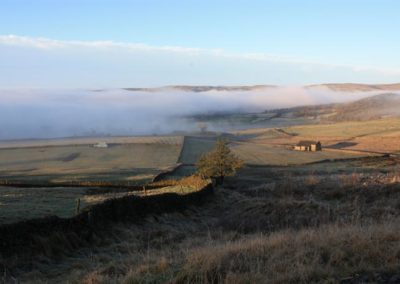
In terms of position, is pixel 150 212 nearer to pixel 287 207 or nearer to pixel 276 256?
pixel 287 207

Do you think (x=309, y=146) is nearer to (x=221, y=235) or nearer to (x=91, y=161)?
(x=91, y=161)

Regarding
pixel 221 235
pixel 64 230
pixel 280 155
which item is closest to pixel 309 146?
pixel 280 155

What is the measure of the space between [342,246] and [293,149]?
10776 centimetres

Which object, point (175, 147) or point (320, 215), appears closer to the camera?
point (320, 215)

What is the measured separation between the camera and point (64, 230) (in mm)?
20875

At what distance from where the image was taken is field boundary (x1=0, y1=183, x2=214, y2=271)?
18.1 meters

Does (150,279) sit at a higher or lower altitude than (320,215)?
higher

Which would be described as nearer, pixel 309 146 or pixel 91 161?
pixel 91 161

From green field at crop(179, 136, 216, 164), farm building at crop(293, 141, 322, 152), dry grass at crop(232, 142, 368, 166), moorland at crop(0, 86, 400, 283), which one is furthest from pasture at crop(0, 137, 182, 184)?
farm building at crop(293, 141, 322, 152)

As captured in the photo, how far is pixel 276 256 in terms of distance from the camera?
403 inches

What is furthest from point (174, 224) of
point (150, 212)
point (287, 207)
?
point (287, 207)

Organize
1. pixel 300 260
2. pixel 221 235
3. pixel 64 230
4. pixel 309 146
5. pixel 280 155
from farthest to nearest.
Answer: pixel 309 146 < pixel 280 155 < pixel 64 230 < pixel 221 235 < pixel 300 260

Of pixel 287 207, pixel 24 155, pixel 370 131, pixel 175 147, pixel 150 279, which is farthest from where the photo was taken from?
pixel 370 131

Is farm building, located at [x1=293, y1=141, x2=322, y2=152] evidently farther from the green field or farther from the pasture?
the pasture
